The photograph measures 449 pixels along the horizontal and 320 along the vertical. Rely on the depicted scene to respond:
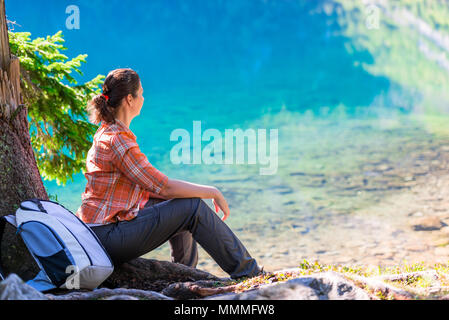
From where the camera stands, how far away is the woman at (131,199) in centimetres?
280

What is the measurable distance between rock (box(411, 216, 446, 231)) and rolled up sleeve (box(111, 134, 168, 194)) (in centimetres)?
565

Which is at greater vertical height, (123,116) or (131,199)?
(123,116)

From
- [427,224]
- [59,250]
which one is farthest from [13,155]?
[427,224]

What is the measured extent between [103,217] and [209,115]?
44.5 feet

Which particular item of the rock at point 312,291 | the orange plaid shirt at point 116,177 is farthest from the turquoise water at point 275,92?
the rock at point 312,291

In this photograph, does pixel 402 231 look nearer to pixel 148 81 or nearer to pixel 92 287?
pixel 92 287

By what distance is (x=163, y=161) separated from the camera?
12.9 m

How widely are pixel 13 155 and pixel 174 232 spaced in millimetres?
1150

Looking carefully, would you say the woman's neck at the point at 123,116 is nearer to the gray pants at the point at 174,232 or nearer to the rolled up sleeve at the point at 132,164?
the rolled up sleeve at the point at 132,164

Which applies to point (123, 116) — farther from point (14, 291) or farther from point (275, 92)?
point (275, 92)

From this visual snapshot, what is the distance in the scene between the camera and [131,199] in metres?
2.89

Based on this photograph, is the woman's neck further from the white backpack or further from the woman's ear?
the white backpack

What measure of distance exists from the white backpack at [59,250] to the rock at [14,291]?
20.2 inches

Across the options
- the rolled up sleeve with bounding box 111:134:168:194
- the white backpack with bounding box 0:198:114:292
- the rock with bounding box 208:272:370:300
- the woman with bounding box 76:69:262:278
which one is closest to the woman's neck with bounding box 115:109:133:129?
the woman with bounding box 76:69:262:278
